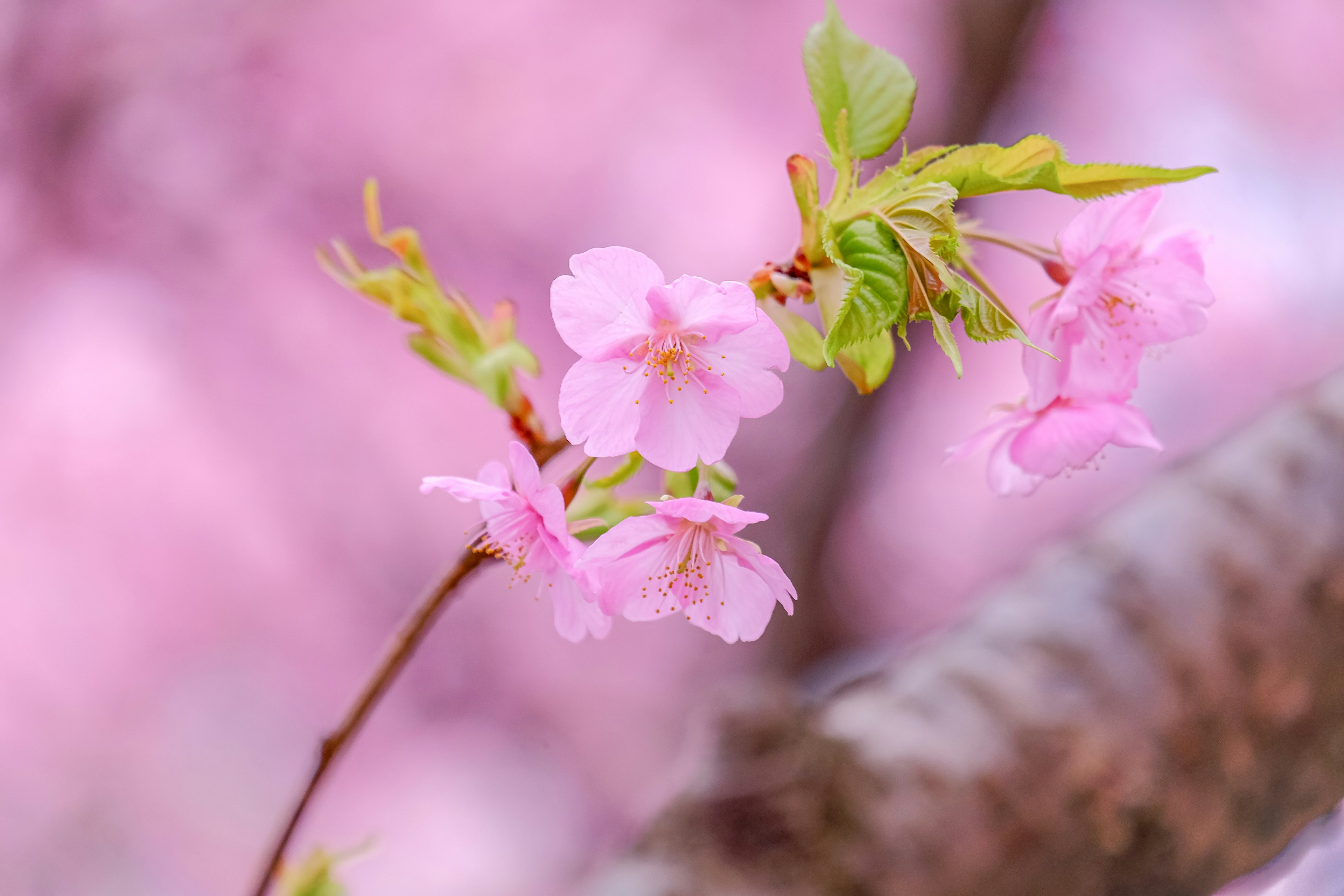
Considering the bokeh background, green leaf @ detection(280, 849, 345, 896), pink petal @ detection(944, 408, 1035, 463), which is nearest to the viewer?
pink petal @ detection(944, 408, 1035, 463)

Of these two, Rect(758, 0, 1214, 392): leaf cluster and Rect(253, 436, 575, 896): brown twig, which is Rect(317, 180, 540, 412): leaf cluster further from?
Rect(758, 0, 1214, 392): leaf cluster

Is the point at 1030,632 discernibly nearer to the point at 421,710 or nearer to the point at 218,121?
the point at 421,710

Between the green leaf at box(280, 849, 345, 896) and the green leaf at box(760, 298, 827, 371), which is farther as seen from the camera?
the green leaf at box(280, 849, 345, 896)

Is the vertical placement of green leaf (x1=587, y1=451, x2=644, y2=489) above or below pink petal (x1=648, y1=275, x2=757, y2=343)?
below

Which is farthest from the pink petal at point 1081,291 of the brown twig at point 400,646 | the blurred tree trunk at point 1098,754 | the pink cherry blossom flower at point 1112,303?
the blurred tree trunk at point 1098,754

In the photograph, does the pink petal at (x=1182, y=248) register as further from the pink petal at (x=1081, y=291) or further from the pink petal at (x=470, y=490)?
the pink petal at (x=470, y=490)

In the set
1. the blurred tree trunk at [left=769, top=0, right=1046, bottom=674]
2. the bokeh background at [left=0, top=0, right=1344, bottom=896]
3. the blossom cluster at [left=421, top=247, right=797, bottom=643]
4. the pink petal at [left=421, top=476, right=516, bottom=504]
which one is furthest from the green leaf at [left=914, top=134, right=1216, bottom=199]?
the bokeh background at [left=0, top=0, right=1344, bottom=896]
